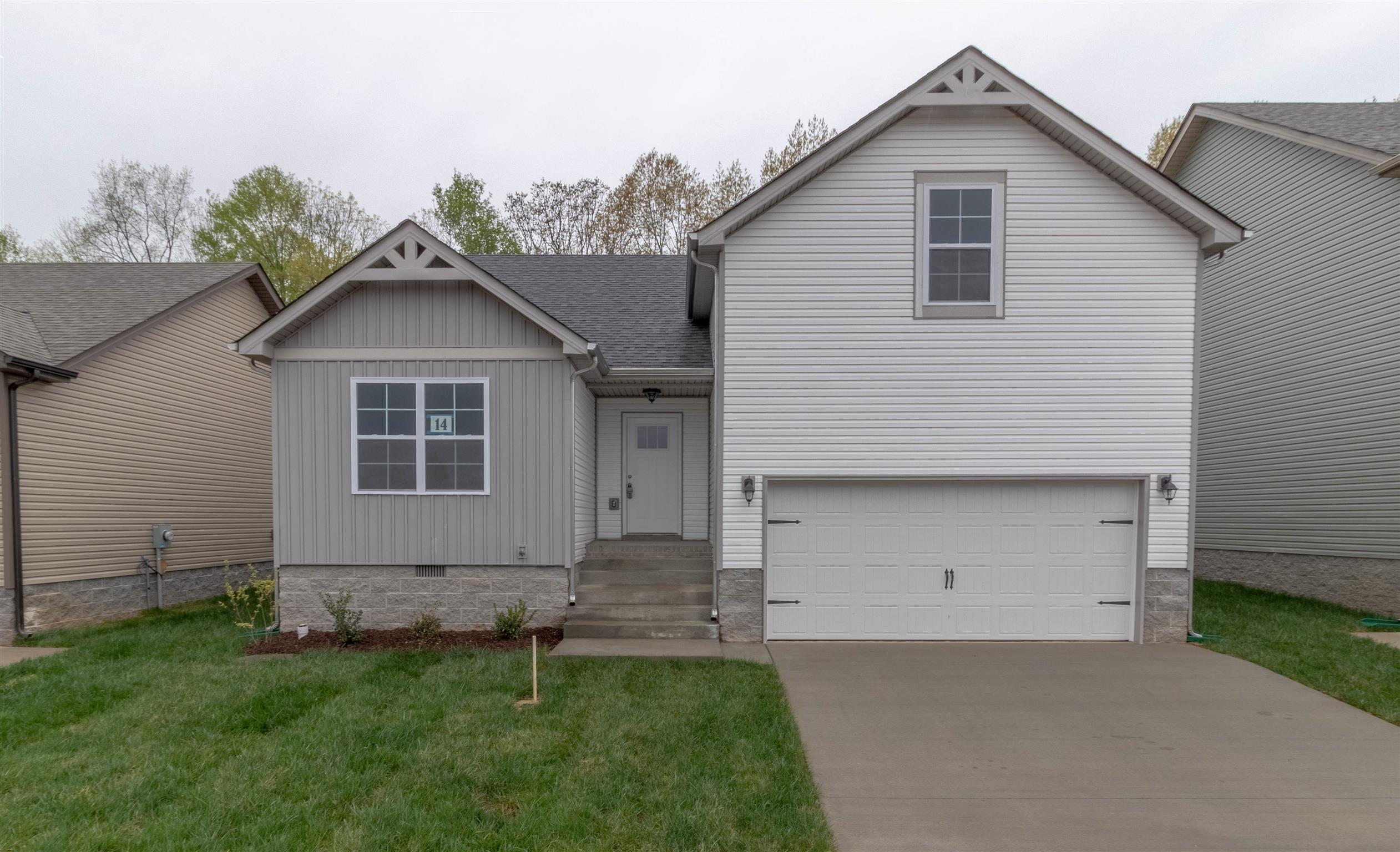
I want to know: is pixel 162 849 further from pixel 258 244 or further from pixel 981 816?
pixel 258 244

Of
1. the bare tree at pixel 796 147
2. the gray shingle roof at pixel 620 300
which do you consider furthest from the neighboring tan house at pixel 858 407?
the bare tree at pixel 796 147

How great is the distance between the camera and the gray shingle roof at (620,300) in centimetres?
1029

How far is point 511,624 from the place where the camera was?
8234mm

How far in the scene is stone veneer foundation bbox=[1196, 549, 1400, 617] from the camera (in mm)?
9742

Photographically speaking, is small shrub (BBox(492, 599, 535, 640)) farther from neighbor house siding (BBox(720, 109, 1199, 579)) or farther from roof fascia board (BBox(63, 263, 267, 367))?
roof fascia board (BBox(63, 263, 267, 367))

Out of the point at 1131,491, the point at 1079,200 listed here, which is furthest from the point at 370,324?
the point at 1131,491

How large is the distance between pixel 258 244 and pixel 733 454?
73.8 ft

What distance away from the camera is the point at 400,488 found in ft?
28.6

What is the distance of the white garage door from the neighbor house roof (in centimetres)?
681

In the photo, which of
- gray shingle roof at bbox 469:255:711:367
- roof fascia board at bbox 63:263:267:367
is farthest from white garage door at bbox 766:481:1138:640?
roof fascia board at bbox 63:263:267:367

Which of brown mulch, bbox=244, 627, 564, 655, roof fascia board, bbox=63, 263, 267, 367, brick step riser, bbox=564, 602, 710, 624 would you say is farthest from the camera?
roof fascia board, bbox=63, 263, 267, 367

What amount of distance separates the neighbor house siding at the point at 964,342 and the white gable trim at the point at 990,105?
0.15 m

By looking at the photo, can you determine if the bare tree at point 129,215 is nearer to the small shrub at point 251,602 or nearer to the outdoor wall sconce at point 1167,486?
the small shrub at point 251,602

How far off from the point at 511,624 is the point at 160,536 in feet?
22.6
